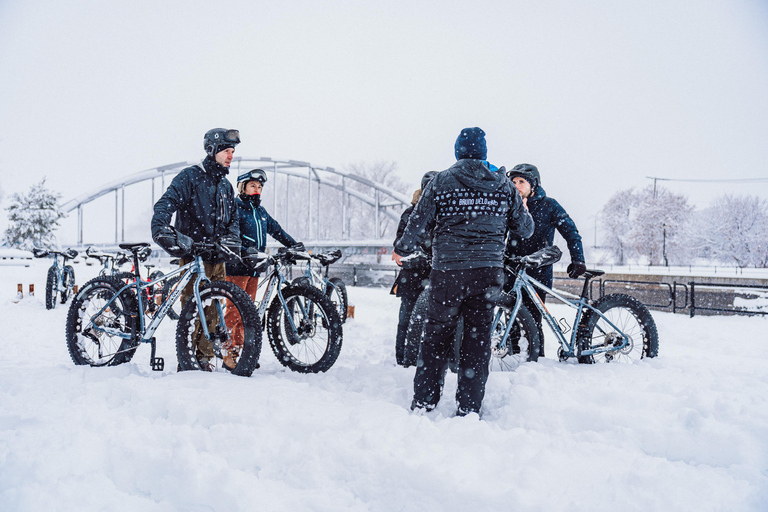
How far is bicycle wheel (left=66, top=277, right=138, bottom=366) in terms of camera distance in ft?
11.7

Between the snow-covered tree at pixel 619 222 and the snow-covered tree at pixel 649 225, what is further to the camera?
the snow-covered tree at pixel 619 222

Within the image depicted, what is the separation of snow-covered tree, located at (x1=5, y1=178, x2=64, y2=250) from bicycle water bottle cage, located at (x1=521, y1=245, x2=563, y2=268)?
119 feet

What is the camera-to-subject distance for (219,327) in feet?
10.9

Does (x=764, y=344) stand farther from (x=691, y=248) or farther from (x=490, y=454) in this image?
(x=691, y=248)

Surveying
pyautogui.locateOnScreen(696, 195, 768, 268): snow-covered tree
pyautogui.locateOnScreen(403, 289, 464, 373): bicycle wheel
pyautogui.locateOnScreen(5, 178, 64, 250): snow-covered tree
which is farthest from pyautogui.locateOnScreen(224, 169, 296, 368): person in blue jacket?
pyautogui.locateOnScreen(696, 195, 768, 268): snow-covered tree

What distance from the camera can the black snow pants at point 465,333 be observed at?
2.57 metres

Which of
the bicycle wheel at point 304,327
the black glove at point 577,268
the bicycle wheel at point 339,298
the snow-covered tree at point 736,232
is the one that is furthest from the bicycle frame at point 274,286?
the snow-covered tree at point 736,232

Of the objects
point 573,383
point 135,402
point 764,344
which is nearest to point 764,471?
point 573,383

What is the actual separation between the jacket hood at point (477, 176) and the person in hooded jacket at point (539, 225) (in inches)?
52.8

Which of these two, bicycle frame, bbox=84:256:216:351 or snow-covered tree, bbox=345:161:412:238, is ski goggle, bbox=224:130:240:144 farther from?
snow-covered tree, bbox=345:161:412:238

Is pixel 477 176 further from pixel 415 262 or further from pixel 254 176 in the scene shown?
pixel 254 176

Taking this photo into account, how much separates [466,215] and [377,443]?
48.9 inches

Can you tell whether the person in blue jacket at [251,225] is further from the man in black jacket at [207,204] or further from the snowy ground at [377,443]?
the snowy ground at [377,443]

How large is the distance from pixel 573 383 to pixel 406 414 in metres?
1.21
